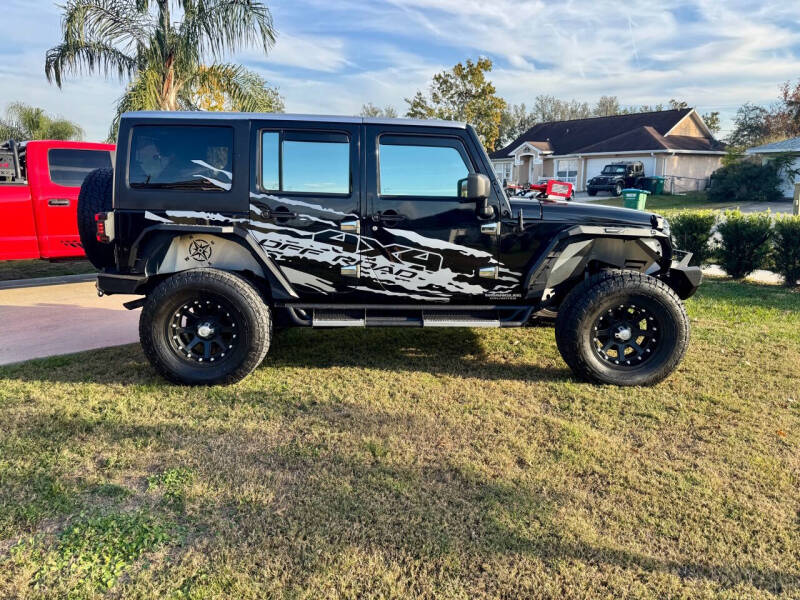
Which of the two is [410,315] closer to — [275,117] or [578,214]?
[578,214]

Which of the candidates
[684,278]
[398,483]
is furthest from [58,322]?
[684,278]

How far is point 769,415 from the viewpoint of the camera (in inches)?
158

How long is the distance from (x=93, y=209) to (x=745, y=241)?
9012 millimetres

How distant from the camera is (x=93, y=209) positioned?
462 cm

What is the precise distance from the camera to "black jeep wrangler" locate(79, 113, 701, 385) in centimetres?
433

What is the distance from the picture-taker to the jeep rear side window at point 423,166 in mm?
4422

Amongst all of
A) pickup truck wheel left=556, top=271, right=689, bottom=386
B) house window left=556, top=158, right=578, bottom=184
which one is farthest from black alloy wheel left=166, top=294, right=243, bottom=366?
house window left=556, top=158, right=578, bottom=184

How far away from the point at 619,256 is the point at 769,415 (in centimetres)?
153

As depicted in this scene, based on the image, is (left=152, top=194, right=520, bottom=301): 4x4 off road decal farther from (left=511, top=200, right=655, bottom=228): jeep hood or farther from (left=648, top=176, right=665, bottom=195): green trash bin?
(left=648, top=176, right=665, bottom=195): green trash bin

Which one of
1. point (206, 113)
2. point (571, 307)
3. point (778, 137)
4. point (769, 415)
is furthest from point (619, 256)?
point (778, 137)

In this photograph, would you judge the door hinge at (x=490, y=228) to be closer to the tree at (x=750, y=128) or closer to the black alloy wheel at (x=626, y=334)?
the black alloy wheel at (x=626, y=334)

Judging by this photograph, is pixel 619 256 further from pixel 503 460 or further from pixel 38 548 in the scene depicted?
pixel 38 548

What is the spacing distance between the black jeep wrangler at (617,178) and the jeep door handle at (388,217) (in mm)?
28555

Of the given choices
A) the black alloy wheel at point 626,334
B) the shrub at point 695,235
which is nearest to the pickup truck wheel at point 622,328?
the black alloy wheel at point 626,334
